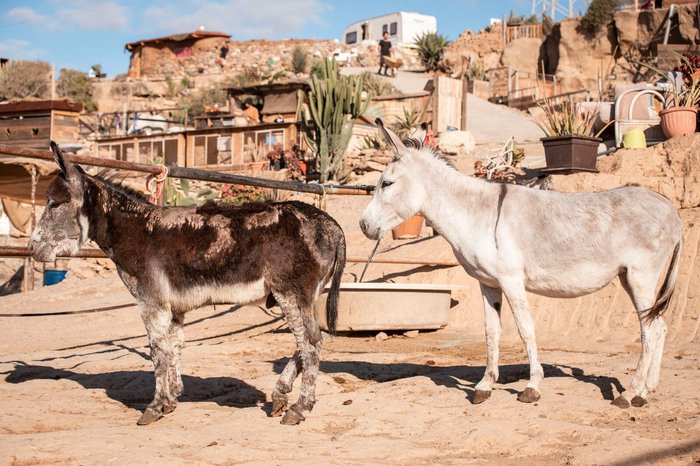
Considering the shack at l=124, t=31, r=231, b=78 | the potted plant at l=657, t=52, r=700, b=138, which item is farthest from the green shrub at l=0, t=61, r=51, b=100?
the potted plant at l=657, t=52, r=700, b=138

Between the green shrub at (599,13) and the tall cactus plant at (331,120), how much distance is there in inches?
917

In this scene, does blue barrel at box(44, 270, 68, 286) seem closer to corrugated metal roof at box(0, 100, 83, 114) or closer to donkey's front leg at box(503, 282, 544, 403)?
corrugated metal roof at box(0, 100, 83, 114)

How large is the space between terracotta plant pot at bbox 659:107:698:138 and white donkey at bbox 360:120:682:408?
25.2 ft

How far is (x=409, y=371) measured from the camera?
7.63 meters

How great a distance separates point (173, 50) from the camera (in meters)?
64.6

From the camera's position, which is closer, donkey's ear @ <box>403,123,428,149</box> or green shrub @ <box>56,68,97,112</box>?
donkey's ear @ <box>403,123,428,149</box>

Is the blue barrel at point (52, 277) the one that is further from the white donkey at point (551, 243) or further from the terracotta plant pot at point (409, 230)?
the white donkey at point (551, 243)

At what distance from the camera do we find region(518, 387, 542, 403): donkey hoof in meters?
5.58

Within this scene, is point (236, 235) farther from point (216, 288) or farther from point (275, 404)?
point (275, 404)

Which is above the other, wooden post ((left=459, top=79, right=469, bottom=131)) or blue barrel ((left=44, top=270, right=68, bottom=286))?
wooden post ((left=459, top=79, right=469, bottom=131))

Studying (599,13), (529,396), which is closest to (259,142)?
(599,13)

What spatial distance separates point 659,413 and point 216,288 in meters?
3.32

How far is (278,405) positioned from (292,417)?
0.30 m

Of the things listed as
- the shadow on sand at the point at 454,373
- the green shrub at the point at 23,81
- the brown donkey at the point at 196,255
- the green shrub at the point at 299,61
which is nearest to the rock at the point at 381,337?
the shadow on sand at the point at 454,373
